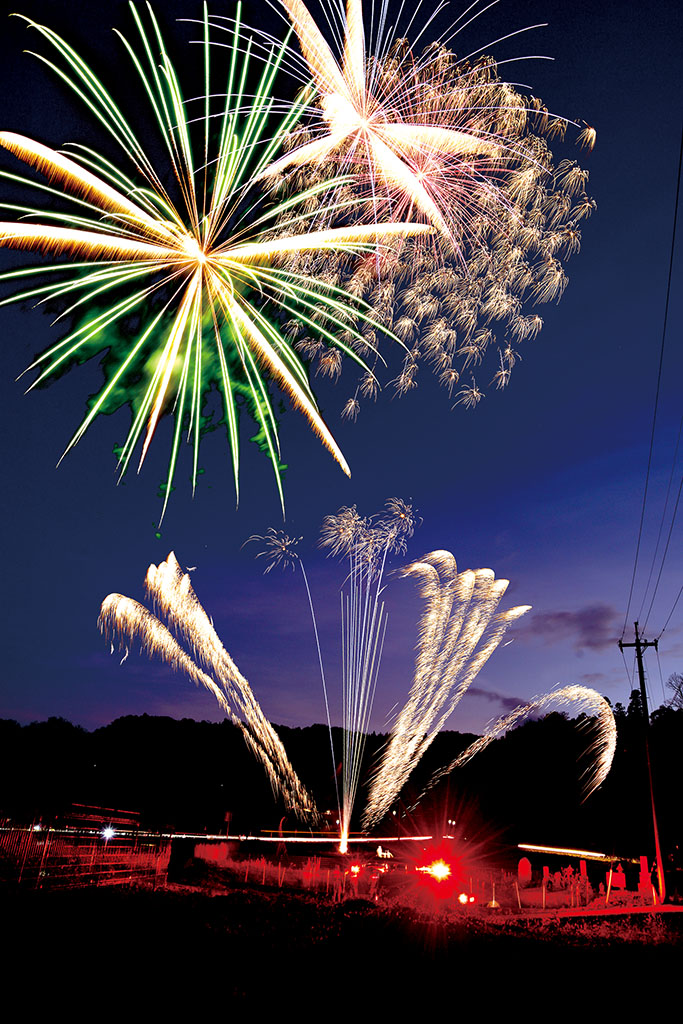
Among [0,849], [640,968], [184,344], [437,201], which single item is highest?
[437,201]

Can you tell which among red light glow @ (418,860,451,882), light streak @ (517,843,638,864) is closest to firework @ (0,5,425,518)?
red light glow @ (418,860,451,882)

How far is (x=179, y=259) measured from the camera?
1153 centimetres

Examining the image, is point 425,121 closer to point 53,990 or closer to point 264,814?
point 53,990

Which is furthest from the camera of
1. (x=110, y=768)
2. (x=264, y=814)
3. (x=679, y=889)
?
(x=110, y=768)

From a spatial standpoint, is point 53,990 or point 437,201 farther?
point 437,201

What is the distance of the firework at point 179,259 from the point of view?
35.5 feet

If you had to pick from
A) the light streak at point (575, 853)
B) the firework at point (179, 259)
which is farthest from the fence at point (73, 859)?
the light streak at point (575, 853)

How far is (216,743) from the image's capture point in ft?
300

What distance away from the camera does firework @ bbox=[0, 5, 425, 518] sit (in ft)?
35.5

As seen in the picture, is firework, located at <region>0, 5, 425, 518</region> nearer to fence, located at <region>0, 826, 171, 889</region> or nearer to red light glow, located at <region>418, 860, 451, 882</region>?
fence, located at <region>0, 826, 171, 889</region>

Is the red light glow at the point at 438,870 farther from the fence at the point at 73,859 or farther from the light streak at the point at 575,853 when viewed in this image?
the light streak at the point at 575,853

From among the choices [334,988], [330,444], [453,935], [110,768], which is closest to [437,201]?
[330,444]

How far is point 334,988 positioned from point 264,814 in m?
70.2

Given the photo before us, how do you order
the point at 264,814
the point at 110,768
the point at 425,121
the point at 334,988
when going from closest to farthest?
1. the point at 334,988
2. the point at 425,121
3. the point at 264,814
4. the point at 110,768
